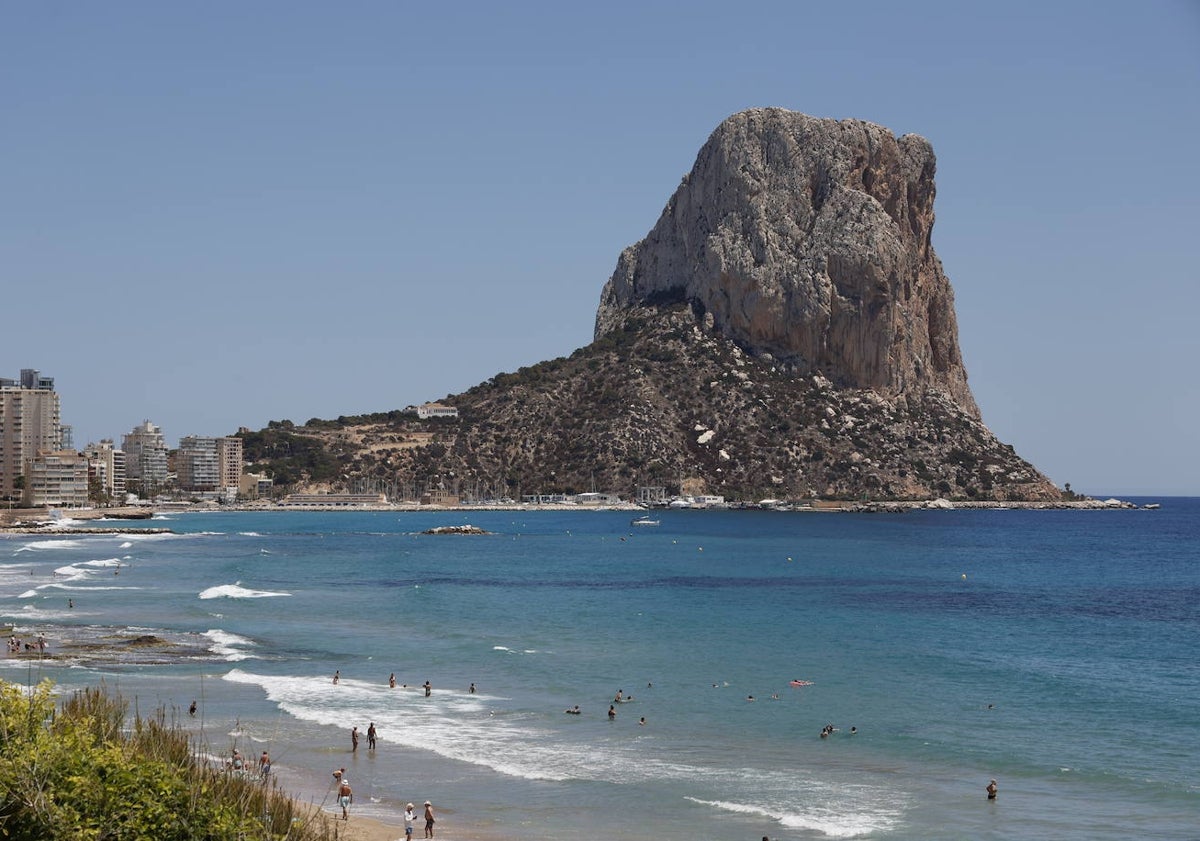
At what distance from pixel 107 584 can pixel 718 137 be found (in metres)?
138

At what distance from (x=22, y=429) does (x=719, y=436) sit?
9964 cm

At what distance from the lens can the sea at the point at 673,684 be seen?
27.2 m

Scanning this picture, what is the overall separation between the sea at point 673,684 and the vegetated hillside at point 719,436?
91.9 m

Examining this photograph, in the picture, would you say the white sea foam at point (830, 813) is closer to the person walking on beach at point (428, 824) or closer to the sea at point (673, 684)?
the sea at point (673, 684)

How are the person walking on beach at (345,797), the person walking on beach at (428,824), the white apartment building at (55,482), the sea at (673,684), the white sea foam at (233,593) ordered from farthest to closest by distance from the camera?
the white apartment building at (55,482)
the white sea foam at (233,593)
the sea at (673,684)
the person walking on beach at (345,797)
the person walking on beach at (428,824)

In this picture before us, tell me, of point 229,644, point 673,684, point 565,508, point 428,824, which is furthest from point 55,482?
point 428,824

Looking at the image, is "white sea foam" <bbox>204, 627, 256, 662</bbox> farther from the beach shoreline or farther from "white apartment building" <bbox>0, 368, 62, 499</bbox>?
"white apartment building" <bbox>0, 368, 62, 499</bbox>

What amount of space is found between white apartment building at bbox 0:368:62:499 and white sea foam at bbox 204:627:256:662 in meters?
127

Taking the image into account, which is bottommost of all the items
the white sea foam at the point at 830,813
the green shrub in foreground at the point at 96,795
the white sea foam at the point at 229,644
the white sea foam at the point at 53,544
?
the white sea foam at the point at 830,813

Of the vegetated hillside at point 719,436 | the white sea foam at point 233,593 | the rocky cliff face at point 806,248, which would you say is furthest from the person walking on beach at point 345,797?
the rocky cliff face at point 806,248

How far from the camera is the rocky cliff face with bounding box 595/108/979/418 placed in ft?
598

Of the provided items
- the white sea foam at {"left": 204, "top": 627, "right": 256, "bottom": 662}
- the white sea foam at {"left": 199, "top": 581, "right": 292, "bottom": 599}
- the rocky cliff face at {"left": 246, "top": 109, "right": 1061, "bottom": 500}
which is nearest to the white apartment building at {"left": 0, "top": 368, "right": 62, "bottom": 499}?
the rocky cliff face at {"left": 246, "top": 109, "right": 1061, "bottom": 500}

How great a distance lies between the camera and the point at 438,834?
2475cm

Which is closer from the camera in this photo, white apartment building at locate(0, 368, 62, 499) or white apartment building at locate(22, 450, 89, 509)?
white apartment building at locate(22, 450, 89, 509)
